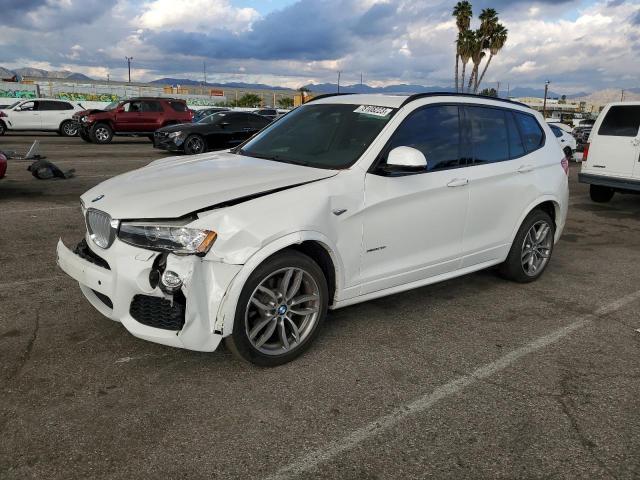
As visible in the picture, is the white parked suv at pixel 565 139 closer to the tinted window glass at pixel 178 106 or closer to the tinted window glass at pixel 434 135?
the tinted window glass at pixel 178 106

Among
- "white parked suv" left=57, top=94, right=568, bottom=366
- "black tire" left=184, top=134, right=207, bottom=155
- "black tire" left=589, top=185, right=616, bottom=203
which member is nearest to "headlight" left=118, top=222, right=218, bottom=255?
"white parked suv" left=57, top=94, right=568, bottom=366

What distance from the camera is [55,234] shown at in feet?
22.2

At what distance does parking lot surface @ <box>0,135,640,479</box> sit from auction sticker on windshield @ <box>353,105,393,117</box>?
1.60m

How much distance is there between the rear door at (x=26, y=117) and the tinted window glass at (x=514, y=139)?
24.1 meters

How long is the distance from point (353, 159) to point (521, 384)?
183 cm

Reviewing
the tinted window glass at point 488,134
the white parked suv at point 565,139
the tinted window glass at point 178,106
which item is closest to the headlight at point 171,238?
the tinted window glass at point 488,134

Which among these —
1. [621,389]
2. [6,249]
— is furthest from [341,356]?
[6,249]

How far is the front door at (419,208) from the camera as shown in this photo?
12.5 feet

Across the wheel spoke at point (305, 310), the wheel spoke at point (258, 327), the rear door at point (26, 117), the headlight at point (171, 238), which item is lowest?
the wheel spoke at point (258, 327)

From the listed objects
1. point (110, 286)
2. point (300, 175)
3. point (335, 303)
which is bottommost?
point (335, 303)

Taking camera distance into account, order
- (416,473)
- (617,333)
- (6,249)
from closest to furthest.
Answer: (416,473) < (617,333) < (6,249)

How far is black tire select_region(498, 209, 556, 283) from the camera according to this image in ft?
16.9

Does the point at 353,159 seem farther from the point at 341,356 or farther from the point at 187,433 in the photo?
the point at 187,433

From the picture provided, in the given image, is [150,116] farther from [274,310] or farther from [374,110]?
[274,310]
